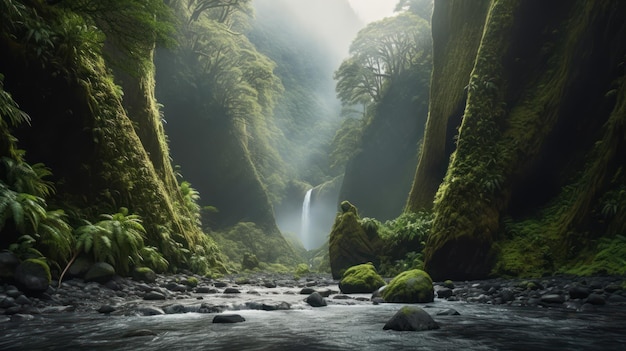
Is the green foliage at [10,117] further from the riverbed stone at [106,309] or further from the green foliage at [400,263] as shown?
the green foliage at [400,263]

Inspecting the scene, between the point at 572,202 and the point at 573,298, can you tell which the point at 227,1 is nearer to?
the point at 572,202

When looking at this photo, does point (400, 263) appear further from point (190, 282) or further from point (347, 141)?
A: point (347, 141)

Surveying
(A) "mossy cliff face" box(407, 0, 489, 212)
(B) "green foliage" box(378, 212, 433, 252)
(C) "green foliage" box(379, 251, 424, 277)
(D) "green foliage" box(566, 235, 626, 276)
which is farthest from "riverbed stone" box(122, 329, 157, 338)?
(A) "mossy cliff face" box(407, 0, 489, 212)

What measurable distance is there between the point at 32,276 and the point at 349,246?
42.5ft

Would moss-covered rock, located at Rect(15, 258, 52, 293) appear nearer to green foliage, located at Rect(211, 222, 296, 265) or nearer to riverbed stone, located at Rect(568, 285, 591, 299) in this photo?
riverbed stone, located at Rect(568, 285, 591, 299)

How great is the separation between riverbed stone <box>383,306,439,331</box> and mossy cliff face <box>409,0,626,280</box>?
6.29 meters

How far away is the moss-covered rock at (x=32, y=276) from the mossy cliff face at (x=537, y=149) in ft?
31.4

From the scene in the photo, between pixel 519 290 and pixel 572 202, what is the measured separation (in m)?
4.21

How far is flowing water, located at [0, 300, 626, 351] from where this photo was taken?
4219 mm

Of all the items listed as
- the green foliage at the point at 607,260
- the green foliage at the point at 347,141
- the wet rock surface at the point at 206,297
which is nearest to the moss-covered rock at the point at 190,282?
the wet rock surface at the point at 206,297

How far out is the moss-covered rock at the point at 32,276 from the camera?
261 inches

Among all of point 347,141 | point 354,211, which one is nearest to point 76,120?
point 354,211

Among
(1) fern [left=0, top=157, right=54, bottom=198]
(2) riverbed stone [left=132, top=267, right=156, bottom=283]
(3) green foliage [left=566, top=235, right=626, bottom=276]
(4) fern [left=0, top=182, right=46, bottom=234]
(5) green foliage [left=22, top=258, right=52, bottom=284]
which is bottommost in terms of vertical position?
(2) riverbed stone [left=132, top=267, right=156, bottom=283]

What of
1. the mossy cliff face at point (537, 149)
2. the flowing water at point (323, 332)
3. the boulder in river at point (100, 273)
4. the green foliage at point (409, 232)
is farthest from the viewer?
the green foliage at point (409, 232)
